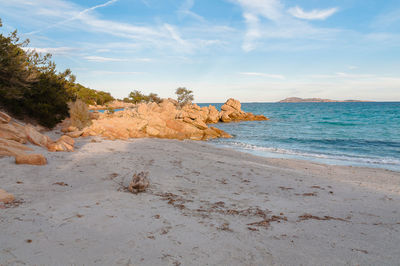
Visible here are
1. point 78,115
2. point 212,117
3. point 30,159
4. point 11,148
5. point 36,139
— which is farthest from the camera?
point 212,117

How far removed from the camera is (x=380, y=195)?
688cm

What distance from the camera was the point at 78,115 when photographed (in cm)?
1808

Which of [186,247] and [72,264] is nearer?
[72,264]

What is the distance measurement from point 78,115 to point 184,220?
1681 centimetres

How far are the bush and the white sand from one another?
35.0 ft

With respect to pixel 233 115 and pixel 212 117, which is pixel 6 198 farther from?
pixel 233 115

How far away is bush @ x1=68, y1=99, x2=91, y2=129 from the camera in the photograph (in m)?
17.6

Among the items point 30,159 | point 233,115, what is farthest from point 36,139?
point 233,115

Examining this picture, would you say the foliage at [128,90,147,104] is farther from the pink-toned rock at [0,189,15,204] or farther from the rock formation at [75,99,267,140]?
the pink-toned rock at [0,189,15,204]

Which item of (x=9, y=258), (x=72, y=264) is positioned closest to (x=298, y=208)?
(x=72, y=264)

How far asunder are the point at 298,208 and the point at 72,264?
4627mm

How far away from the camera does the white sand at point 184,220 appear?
3.08m

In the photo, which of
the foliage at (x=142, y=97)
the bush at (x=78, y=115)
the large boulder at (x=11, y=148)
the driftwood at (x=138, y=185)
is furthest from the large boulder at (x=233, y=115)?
the driftwood at (x=138, y=185)

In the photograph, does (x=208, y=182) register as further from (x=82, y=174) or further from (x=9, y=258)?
(x=9, y=258)
